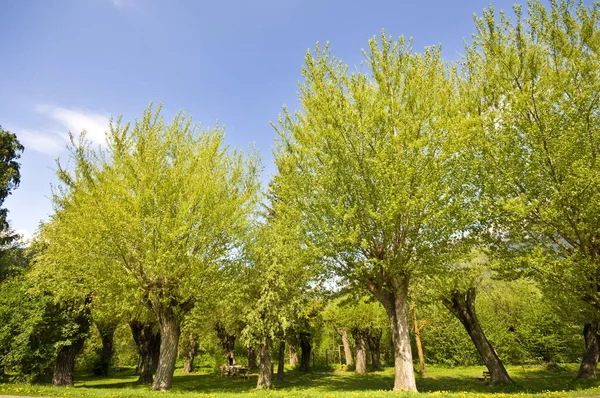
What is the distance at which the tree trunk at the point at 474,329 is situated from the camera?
18016mm

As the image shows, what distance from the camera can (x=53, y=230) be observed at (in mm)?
19891

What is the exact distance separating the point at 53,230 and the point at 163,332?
9.82 meters

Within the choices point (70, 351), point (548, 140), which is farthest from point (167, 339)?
point (548, 140)

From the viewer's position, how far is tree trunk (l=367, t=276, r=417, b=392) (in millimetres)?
13070

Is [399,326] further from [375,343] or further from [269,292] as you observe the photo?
[375,343]

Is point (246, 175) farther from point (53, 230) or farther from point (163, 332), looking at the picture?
point (53, 230)

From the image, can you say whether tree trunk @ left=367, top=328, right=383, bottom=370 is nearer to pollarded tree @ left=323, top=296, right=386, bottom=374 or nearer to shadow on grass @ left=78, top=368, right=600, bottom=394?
pollarded tree @ left=323, top=296, right=386, bottom=374

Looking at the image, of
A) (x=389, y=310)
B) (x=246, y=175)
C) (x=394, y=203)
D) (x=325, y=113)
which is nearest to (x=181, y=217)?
(x=246, y=175)

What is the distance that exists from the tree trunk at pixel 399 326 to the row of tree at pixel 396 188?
6cm

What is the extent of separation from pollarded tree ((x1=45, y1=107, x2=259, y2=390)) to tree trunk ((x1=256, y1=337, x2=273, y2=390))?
6.11 m

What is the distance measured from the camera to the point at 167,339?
51.9 feet

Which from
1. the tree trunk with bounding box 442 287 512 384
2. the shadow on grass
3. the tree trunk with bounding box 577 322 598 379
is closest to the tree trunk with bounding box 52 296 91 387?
the shadow on grass

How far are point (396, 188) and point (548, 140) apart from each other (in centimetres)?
522

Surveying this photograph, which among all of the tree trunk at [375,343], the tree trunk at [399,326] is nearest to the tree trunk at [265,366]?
the tree trunk at [399,326]
